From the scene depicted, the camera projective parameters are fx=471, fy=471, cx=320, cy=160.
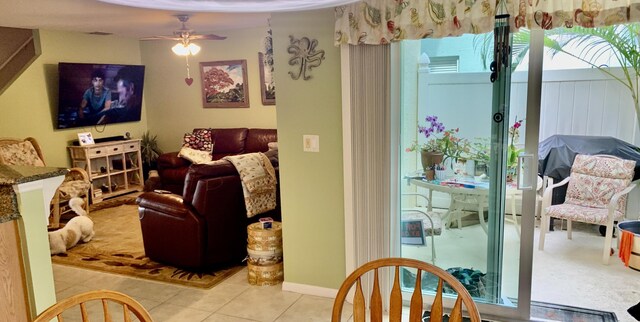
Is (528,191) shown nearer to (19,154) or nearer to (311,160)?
(311,160)

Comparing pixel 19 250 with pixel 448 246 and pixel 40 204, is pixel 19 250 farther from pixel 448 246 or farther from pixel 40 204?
pixel 448 246

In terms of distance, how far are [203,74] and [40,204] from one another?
Result: 4987mm

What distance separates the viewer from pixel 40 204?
217 centimetres

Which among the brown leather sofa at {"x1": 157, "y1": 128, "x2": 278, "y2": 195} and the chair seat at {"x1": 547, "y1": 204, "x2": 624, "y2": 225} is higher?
the brown leather sofa at {"x1": 157, "y1": 128, "x2": 278, "y2": 195}

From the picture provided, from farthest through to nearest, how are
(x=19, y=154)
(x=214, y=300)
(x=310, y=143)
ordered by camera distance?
(x=19, y=154)
(x=214, y=300)
(x=310, y=143)

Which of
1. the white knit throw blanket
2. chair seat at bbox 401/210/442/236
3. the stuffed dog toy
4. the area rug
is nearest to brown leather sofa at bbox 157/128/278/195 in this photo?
the area rug

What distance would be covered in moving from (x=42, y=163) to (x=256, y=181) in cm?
328

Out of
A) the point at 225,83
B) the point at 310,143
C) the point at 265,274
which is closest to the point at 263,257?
the point at 265,274

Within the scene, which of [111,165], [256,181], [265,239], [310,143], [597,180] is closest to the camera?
[310,143]

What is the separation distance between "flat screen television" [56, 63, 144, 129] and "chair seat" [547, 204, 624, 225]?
5645 millimetres

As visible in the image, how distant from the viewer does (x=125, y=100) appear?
6828mm

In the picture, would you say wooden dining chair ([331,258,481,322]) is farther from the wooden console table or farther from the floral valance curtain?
the wooden console table

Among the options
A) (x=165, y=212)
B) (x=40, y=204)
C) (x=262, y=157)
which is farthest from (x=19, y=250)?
(x=262, y=157)

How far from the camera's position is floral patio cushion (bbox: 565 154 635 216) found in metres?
4.16
